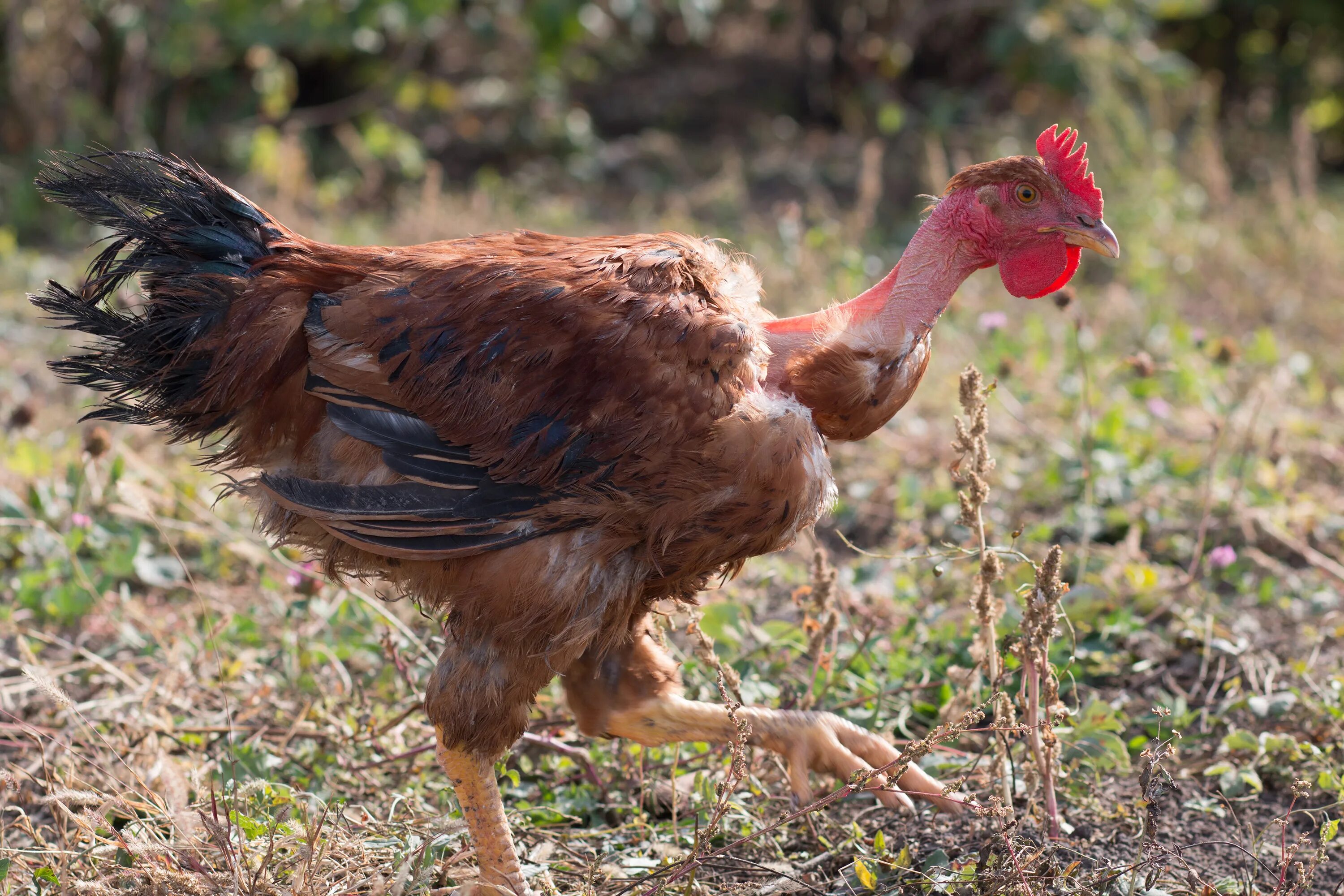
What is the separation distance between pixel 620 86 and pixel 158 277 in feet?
33.5

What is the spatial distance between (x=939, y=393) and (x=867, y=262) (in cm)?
90

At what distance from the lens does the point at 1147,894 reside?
263 cm

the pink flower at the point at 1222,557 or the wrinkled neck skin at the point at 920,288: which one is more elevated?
the wrinkled neck skin at the point at 920,288

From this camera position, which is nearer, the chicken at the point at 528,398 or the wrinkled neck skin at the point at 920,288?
the chicken at the point at 528,398

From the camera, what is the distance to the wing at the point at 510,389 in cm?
278

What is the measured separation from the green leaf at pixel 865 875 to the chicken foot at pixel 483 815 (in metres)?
0.78

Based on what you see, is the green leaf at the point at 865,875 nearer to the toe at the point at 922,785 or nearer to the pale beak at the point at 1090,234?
the toe at the point at 922,785

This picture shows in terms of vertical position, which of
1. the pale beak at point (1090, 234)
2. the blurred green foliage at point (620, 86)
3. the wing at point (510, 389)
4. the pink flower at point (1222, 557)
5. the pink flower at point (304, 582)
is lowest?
the pink flower at point (304, 582)

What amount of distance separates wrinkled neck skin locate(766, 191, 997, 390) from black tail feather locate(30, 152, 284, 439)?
1.44 m

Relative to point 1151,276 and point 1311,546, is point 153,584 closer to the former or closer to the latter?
point 1311,546

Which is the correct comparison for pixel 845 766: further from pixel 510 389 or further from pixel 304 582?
pixel 304 582

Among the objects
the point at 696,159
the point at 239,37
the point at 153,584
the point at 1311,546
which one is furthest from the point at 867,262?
the point at 239,37

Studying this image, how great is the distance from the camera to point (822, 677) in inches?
143

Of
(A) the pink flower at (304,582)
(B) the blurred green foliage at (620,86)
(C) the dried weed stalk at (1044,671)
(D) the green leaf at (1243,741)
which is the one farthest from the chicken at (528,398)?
(B) the blurred green foliage at (620,86)
